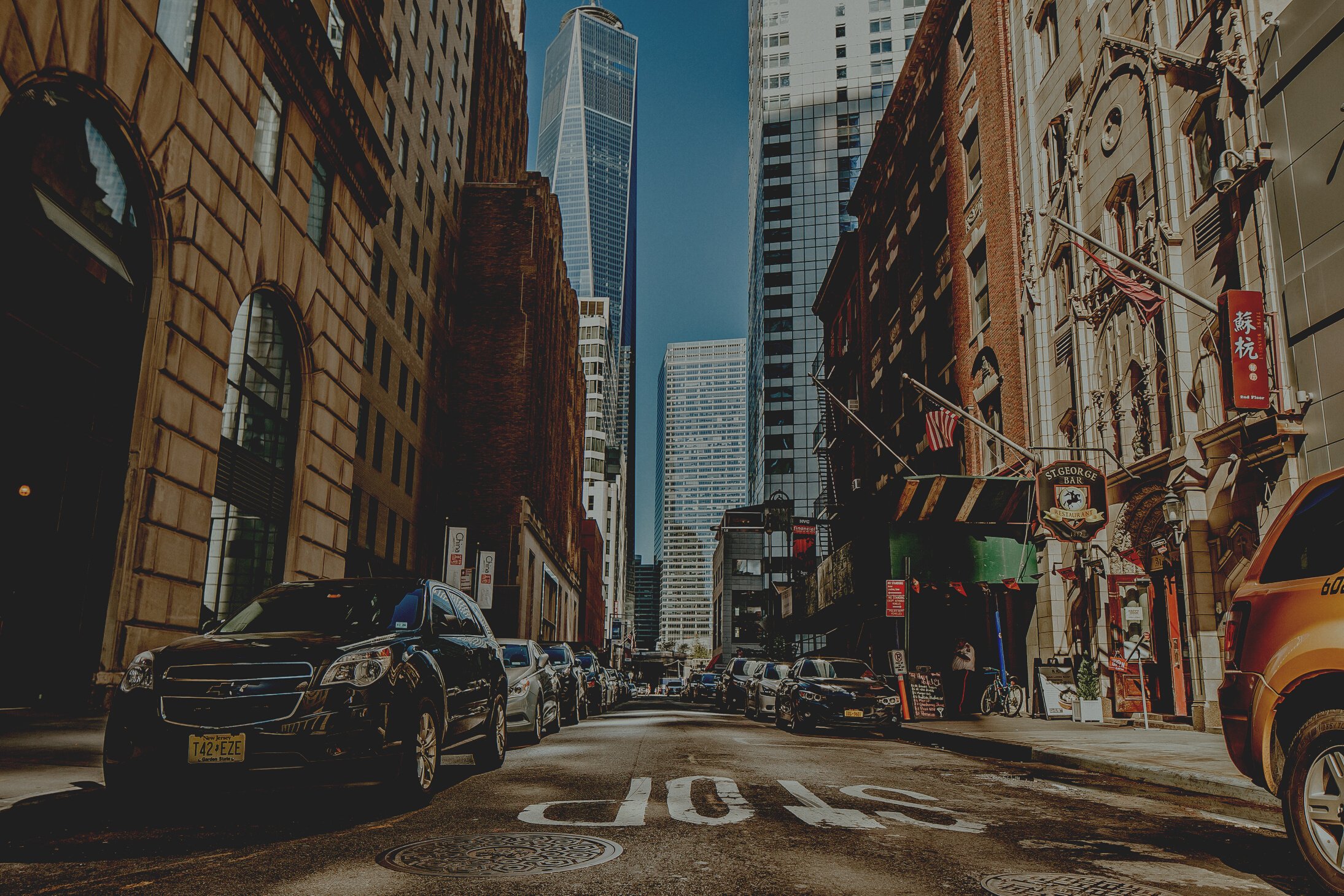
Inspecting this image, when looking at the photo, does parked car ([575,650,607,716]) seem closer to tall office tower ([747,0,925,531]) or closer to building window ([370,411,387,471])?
building window ([370,411,387,471])

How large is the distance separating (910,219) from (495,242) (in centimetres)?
2220

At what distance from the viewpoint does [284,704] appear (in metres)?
→ 6.64

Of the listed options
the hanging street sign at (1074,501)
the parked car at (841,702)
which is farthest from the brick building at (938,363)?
the parked car at (841,702)

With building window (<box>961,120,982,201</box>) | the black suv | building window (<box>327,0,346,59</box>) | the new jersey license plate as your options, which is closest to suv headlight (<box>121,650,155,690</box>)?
the black suv

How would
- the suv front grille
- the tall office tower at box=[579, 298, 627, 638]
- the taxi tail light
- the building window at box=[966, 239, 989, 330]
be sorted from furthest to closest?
the tall office tower at box=[579, 298, 627, 638], the building window at box=[966, 239, 989, 330], the suv front grille, the taxi tail light

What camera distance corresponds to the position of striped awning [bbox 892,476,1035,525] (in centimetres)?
2488

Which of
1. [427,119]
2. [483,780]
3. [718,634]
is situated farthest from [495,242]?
[718,634]

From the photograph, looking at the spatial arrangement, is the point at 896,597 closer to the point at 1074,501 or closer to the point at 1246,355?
the point at 1074,501

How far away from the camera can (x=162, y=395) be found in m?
14.6

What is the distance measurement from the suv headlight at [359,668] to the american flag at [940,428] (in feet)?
75.3

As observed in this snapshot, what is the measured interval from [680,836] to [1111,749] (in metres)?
9.51

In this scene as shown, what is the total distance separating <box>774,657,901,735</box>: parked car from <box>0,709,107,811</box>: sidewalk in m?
11.8

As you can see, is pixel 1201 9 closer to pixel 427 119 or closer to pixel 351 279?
pixel 351 279

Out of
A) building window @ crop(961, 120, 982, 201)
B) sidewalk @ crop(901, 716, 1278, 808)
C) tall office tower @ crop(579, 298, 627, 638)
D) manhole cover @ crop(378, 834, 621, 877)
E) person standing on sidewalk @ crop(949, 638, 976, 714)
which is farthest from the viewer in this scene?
tall office tower @ crop(579, 298, 627, 638)
